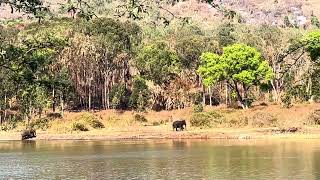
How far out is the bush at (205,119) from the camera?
5212cm

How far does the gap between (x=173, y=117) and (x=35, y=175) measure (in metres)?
35.7

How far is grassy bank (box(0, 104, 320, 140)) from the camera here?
155ft

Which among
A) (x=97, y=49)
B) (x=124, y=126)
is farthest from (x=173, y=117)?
(x=97, y=49)

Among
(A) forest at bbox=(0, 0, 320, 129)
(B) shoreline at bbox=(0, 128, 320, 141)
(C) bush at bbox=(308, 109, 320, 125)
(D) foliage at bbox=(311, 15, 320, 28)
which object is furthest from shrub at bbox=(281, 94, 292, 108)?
(D) foliage at bbox=(311, 15, 320, 28)

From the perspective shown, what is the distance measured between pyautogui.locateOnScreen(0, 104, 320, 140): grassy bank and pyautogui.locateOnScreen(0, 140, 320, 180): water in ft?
28.3

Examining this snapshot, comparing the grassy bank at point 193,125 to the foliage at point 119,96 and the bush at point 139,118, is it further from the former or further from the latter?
the foliage at point 119,96

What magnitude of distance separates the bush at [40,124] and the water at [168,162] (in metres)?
17.5

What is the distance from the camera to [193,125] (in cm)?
5312

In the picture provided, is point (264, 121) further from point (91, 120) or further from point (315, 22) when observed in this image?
point (315, 22)

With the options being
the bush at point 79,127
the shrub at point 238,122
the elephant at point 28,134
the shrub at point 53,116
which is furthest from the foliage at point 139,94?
the elephant at point 28,134

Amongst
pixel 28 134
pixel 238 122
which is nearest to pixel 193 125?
pixel 238 122

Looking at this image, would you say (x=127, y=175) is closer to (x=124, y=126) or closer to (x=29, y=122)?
(x=124, y=126)

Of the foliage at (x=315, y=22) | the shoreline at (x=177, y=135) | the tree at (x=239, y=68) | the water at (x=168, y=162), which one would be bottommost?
the water at (x=168, y=162)

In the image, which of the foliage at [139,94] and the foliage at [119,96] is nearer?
the foliage at [139,94]
